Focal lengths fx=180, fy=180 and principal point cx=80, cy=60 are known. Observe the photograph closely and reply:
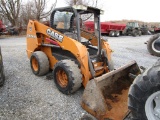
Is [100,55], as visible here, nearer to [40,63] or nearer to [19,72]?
[40,63]

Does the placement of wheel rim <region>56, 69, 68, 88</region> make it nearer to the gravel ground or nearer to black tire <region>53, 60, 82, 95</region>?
black tire <region>53, 60, 82, 95</region>

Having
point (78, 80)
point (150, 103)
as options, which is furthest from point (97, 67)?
point (150, 103)

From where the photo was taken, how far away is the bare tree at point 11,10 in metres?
22.4

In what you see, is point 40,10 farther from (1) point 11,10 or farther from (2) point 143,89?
(2) point 143,89

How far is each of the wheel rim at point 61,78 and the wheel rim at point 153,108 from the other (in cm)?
200

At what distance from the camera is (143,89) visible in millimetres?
2227

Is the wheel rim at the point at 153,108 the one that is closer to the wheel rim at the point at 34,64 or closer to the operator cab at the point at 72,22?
the operator cab at the point at 72,22

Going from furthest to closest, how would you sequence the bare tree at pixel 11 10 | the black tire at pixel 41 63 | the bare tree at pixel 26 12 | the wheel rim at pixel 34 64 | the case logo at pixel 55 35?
the bare tree at pixel 26 12
the bare tree at pixel 11 10
the wheel rim at pixel 34 64
the black tire at pixel 41 63
the case logo at pixel 55 35

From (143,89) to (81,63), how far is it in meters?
1.79

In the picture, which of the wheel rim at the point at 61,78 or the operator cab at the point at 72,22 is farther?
the operator cab at the point at 72,22

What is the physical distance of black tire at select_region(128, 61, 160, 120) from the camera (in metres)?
2.14

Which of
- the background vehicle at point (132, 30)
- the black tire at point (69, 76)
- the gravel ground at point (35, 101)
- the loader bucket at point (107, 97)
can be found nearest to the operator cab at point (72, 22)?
the black tire at point (69, 76)

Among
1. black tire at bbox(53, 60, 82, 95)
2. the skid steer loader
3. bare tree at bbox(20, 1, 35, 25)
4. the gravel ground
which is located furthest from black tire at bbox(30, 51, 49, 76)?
bare tree at bbox(20, 1, 35, 25)

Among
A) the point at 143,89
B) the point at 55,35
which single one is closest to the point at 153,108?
the point at 143,89
